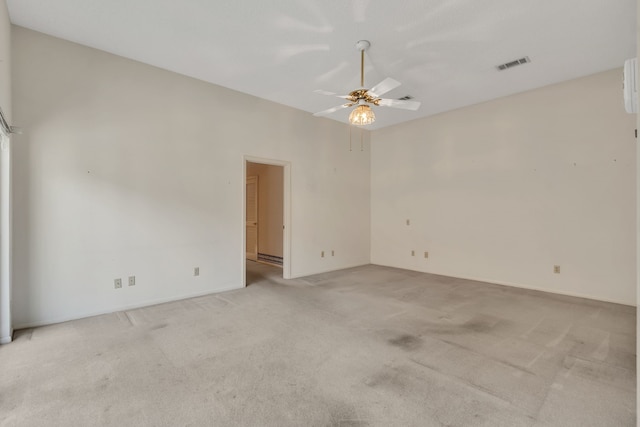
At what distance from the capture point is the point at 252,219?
26.2 feet

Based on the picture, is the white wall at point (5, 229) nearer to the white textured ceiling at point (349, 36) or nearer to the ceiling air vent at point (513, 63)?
the white textured ceiling at point (349, 36)

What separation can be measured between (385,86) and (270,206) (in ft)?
16.4

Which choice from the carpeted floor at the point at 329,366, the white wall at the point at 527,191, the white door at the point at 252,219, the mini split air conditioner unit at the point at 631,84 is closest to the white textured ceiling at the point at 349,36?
the white wall at the point at 527,191

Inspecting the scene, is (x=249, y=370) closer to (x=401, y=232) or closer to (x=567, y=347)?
(x=567, y=347)

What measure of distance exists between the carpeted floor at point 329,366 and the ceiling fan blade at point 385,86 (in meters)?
2.45

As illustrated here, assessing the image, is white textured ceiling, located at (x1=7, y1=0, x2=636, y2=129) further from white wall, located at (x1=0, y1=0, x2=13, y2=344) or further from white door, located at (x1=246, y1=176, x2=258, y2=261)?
white door, located at (x1=246, y1=176, x2=258, y2=261)

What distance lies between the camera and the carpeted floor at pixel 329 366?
5.96ft

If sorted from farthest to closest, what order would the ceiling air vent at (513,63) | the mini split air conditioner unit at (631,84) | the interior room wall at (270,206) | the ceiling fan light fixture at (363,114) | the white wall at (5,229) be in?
the interior room wall at (270,206)
the ceiling air vent at (513,63)
the ceiling fan light fixture at (363,114)
the white wall at (5,229)
the mini split air conditioner unit at (631,84)

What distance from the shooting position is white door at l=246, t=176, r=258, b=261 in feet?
25.6

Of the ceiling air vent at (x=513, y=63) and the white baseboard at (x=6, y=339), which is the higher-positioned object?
the ceiling air vent at (x=513, y=63)

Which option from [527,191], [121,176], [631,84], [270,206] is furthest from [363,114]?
[270,206]

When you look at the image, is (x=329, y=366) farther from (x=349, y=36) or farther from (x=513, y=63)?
(x=513, y=63)

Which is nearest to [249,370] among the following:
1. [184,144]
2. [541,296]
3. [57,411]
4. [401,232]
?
[57,411]

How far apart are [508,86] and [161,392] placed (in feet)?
18.5
